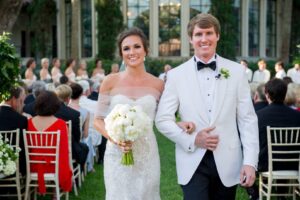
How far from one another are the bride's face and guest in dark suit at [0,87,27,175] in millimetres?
2498

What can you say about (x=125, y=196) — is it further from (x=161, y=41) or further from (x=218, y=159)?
(x=161, y=41)

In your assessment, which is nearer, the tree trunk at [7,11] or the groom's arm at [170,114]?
the groom's arm at [170,114]

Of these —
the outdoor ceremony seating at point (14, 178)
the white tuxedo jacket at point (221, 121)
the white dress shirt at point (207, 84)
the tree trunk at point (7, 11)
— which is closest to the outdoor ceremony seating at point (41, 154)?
the outdoor ceremony seating at point (14, 178)

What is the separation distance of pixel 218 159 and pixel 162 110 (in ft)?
1.82

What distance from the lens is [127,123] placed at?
3854 millimetres

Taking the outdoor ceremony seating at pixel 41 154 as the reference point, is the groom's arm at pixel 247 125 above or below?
above

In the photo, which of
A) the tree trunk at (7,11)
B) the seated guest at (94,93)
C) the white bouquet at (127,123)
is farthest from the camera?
the tree trunk at (7,11)

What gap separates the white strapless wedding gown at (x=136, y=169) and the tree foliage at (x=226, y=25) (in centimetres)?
1846

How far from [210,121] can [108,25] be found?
65.0ft

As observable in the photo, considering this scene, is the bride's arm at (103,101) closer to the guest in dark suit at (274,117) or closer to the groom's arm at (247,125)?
the groom's arm at (247,125)

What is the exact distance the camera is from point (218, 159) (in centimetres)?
355

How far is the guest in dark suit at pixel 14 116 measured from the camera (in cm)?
625

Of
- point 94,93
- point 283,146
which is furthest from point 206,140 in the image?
point 94,93

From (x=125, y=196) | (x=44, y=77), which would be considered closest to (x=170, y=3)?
(x=44, y=77)
